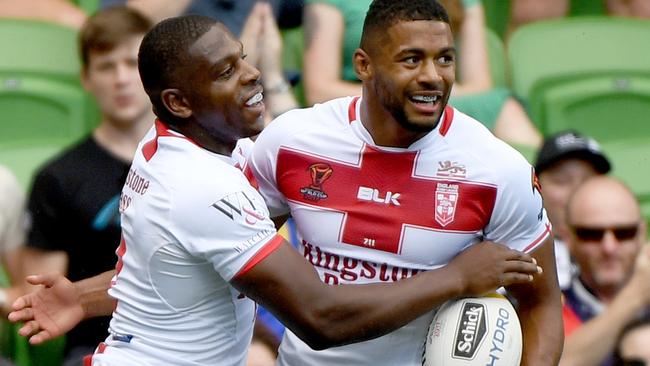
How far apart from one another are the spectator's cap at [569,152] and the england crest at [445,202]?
2.15 metres

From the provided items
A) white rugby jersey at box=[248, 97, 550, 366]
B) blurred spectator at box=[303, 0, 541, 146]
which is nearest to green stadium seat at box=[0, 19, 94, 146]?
blurred spectator at box=[303, 0, 541, 146]

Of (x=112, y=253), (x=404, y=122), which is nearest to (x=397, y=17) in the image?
(x=404, y=122)

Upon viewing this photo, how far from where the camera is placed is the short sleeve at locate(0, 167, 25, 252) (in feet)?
17.8

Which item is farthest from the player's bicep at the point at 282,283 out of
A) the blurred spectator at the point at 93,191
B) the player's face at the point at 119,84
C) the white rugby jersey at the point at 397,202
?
the player's face at the point at 119,84

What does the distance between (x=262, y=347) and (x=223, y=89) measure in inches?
64.2

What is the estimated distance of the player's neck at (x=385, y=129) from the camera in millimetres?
3924

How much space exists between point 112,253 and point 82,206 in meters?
0.21

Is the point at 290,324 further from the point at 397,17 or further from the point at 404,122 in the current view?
the point at 397,17

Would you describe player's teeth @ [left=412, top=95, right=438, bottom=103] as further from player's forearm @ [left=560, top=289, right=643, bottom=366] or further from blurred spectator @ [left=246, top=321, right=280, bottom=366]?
player's forearm @ [left=560, top=289, right=643, bottom=366]

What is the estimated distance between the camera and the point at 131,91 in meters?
5.64

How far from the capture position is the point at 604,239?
5.54m

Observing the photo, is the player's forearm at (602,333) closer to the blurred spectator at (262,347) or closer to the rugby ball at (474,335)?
the blurred spectator at (262,347)

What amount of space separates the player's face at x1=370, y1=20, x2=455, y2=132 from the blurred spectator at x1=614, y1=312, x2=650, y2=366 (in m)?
1.76

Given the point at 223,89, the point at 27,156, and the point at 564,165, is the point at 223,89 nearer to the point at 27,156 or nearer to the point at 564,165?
the point at 27,156
